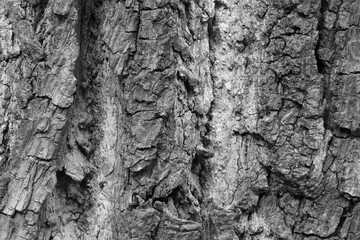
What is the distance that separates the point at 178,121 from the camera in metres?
2.17

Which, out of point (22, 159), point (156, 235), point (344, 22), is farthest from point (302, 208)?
point (22, 159)

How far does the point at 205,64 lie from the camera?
229 centimetres

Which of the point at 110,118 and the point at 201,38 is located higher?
the point at 201,38

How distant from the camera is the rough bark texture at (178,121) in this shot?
208 centimetres

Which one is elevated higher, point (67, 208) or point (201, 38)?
point (201, 38)

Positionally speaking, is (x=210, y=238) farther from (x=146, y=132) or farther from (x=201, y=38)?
(x=201, y=38)

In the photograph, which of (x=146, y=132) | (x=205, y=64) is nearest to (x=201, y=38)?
(x=205, y=64)

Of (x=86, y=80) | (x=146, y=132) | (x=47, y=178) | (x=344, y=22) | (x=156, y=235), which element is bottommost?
(x=156, y=235)

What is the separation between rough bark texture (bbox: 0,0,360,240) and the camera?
6.82 feet

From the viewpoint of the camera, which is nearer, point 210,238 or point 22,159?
point 22,159

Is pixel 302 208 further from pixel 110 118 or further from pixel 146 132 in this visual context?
pixel 110 118

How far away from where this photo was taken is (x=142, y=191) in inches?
83.0

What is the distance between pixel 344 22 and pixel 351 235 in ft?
3.06

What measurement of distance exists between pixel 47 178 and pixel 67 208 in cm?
19
